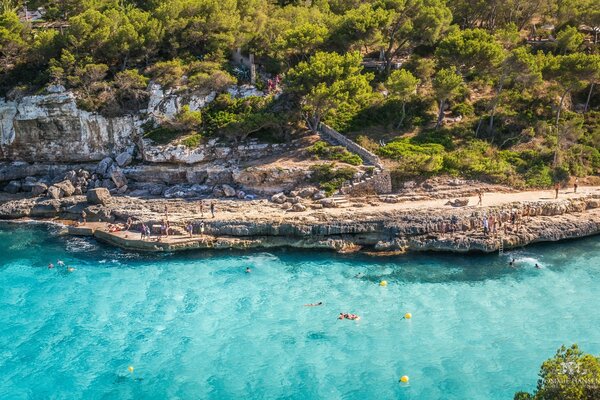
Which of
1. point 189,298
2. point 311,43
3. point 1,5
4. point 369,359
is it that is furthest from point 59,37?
point 369,359

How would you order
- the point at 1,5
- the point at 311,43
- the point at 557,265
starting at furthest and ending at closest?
1. the point at 1,5
2. the point at 311,43
3. the point at 557,265

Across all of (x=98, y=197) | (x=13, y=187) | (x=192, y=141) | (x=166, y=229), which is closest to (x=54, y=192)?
(x=98, y=197)

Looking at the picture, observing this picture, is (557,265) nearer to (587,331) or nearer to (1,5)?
(587,331)

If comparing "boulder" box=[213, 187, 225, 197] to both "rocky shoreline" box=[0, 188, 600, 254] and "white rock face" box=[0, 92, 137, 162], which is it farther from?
"white rock face" box=[0, 92, 137, 162]

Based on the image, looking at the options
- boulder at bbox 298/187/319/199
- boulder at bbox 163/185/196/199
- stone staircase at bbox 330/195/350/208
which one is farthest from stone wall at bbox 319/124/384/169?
boulder at bbox 163/185/196/199

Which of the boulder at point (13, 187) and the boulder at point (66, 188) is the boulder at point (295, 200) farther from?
the boulder at point (13, 187)

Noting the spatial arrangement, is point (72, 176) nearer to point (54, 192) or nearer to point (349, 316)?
point (54, 192)
